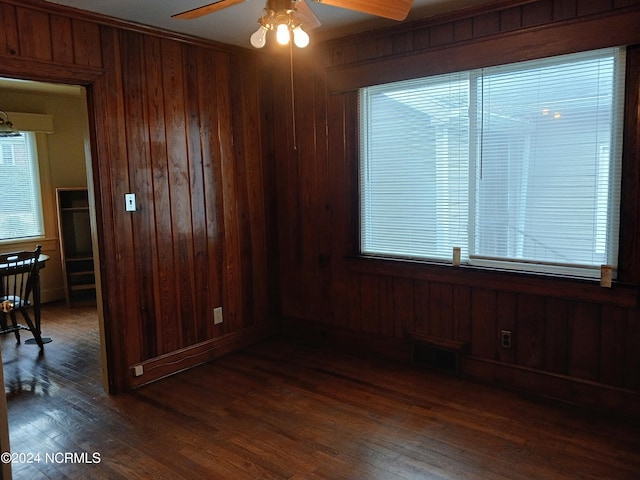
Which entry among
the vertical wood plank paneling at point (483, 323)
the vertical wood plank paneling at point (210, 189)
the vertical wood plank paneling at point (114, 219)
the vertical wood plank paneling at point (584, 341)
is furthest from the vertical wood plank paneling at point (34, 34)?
the vertical wood plank paneling at point (584, 341)

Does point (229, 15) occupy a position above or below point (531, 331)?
above

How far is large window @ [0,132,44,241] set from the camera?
18.4 ft

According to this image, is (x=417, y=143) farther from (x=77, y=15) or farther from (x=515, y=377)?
(x=77, y=15)

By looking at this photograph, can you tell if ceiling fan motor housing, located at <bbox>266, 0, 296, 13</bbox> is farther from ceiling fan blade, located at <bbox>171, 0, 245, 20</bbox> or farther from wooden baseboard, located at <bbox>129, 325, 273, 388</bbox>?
wooden baseboard, located at <bbox>129, 325, 273, 388</bbox>

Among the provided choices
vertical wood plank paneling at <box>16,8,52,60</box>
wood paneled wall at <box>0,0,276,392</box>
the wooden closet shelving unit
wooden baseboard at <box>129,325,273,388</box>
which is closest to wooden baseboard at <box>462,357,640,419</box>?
wooden baseboard at <box>129,325,273,388</box>

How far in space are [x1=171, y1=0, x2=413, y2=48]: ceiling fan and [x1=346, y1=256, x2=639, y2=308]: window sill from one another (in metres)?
1.74

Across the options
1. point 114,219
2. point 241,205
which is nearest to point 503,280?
point 241,205

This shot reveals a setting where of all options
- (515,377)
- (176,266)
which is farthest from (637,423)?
(176,266)

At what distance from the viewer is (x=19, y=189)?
18.8 ft

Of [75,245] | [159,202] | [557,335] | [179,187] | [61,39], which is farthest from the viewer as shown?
[75,245]

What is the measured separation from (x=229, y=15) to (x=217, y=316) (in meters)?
2.23

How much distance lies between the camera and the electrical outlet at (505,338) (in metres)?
3.23

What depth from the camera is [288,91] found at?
411 centimetres

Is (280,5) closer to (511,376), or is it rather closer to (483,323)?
(483,323)
